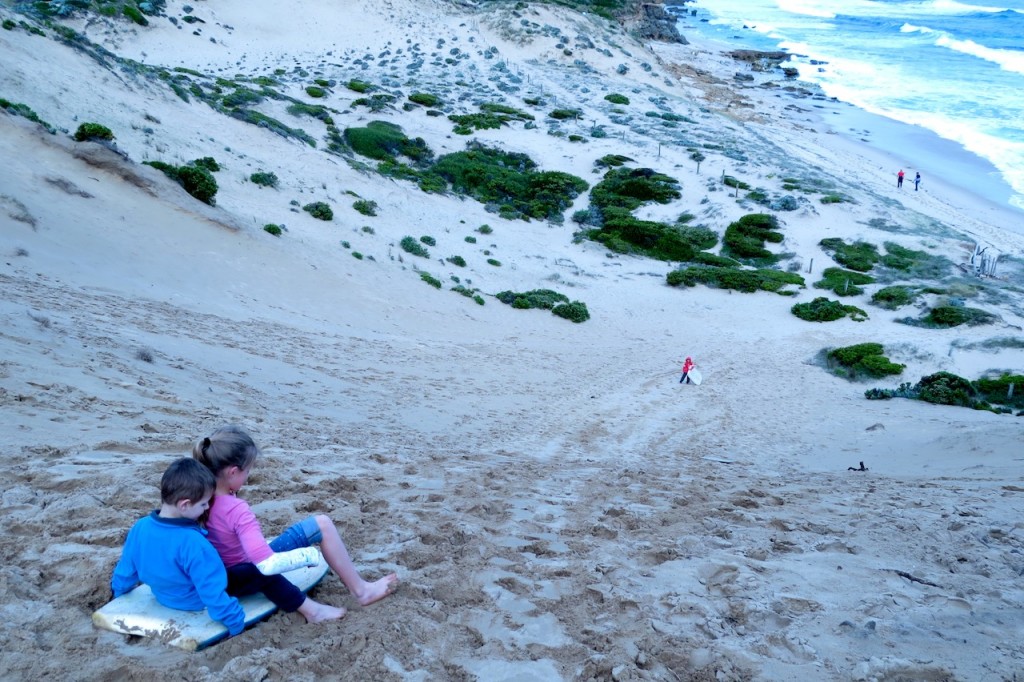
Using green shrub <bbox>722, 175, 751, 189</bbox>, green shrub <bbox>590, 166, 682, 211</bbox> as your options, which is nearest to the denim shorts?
green shrub <bbox>590, 166, 682, 211</bbox>

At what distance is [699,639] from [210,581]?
2680mm

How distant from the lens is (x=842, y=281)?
2333 centimetres

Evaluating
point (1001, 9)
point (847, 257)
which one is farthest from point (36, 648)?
point (1001, 9)

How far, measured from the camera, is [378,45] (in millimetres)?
45406

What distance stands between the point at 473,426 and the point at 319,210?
11607mm

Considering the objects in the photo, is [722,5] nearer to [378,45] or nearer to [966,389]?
[378,45]

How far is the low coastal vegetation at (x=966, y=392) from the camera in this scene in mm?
14133

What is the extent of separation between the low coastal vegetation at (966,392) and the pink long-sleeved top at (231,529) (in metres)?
14.0

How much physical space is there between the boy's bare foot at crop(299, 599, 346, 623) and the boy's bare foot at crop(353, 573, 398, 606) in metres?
0.16

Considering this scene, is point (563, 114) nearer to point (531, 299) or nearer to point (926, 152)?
point (926, 152)

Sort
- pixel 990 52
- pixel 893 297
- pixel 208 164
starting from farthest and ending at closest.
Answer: pixel 990 52 → pixel 893 297 → pixel 208 164

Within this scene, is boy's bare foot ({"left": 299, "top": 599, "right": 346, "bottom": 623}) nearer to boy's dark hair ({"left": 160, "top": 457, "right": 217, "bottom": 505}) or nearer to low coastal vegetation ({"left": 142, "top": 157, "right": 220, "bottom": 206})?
boy's dark hair ({"left": 160, "top": 457, "right": 217, "bottom": 505})

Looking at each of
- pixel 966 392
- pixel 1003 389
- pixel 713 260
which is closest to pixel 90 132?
pixel 713 260

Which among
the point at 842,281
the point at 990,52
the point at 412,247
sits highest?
the point at 990,52
